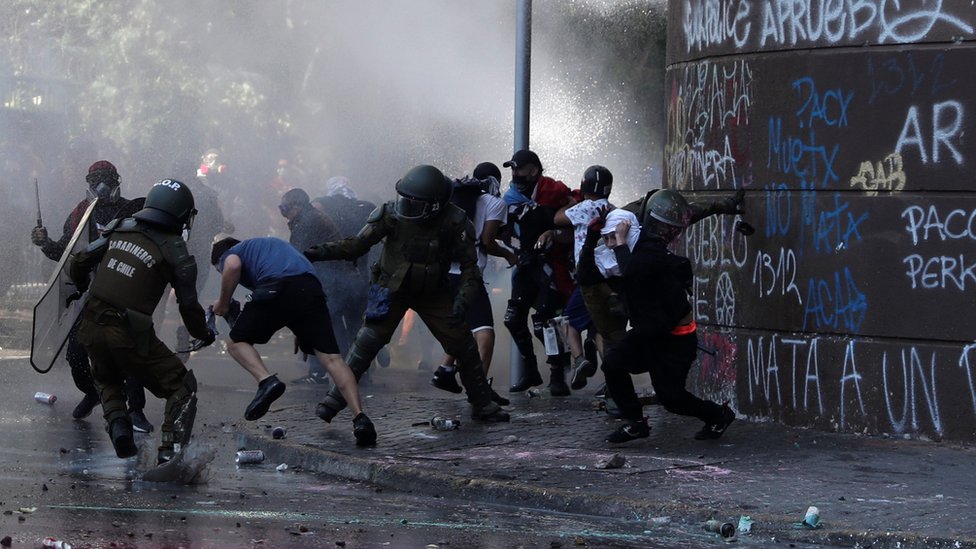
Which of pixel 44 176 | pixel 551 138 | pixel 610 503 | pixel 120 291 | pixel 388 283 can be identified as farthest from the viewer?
pixel 551 138

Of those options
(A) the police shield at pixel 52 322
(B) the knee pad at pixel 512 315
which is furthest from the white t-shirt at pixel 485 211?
(A) the police shield at pixel 52 322

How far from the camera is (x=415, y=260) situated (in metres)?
9.47

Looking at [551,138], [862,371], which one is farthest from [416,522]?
[551,138]

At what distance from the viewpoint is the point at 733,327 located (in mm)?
9992

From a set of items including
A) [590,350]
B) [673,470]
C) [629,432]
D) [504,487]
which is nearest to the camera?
[504,487]

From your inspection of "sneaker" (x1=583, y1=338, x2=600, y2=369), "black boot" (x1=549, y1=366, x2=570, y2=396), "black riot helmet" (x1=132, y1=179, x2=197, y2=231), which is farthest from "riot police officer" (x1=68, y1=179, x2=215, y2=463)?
"sneaker" (x1=583, y1=338, x2=600, y2=369)

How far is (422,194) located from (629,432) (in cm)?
172

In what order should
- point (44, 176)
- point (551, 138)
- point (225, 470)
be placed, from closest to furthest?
1. point (225, 470)
2. point (44, 176)
3. point (551, 138)

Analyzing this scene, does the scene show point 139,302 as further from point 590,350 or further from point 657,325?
point 590,350

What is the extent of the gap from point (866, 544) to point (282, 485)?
2960mm

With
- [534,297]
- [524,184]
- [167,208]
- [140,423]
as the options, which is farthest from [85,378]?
[524,184]

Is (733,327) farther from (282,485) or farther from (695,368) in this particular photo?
(282,485)

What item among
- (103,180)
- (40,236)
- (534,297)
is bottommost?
(534,297)

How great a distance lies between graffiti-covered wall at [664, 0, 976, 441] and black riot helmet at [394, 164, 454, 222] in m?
1.84
